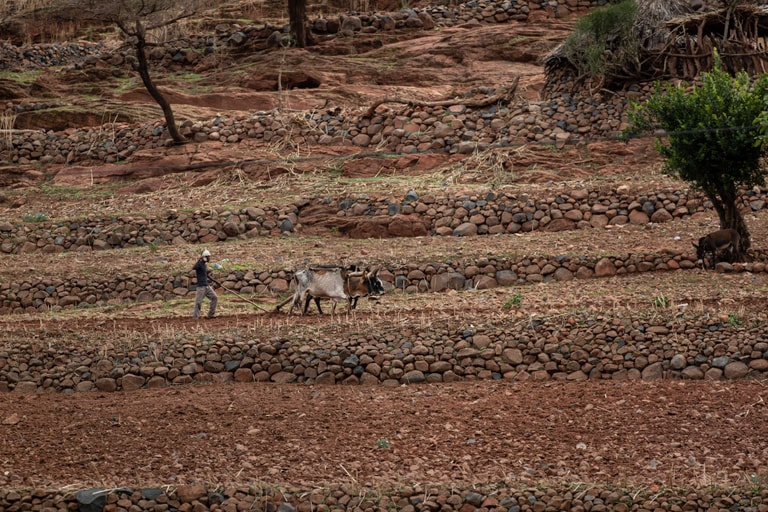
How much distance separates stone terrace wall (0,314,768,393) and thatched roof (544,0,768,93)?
449 inches

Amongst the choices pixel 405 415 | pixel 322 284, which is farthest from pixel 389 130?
pixel 405 415

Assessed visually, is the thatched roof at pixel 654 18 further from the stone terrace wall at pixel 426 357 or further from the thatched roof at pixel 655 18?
the stone terrace wall at pixel 426 357

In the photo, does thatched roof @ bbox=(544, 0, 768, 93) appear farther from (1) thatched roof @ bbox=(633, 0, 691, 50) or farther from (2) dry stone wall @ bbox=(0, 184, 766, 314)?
(2) dry stone wall @ bbox=(0, 184, 766, 314)

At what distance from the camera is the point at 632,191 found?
64.3 feet

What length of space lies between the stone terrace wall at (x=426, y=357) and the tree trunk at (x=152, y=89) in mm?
11108

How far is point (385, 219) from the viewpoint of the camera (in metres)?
19.8

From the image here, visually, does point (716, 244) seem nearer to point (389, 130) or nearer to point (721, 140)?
point (721, 140)

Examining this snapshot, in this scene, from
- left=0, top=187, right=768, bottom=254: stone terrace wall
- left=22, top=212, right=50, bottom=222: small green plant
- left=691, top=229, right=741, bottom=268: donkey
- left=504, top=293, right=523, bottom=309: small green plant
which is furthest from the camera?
left=22, top=212, right=50, bottom=222: small green plant

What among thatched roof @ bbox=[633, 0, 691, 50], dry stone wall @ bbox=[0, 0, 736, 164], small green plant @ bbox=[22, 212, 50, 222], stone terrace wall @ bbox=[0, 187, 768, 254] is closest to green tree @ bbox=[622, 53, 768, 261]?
stone terrace wall @ bbox=[0, 187, 768, 254]

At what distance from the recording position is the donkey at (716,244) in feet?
53.9

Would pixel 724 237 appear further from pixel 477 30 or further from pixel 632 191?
pixel 477 30

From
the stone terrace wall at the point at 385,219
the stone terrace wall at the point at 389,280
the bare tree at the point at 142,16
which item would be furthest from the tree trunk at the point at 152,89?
the stone terrace wall at the point at 389,280

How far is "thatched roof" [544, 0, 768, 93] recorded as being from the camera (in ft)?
74.9


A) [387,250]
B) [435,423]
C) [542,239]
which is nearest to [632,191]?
[542,239]
